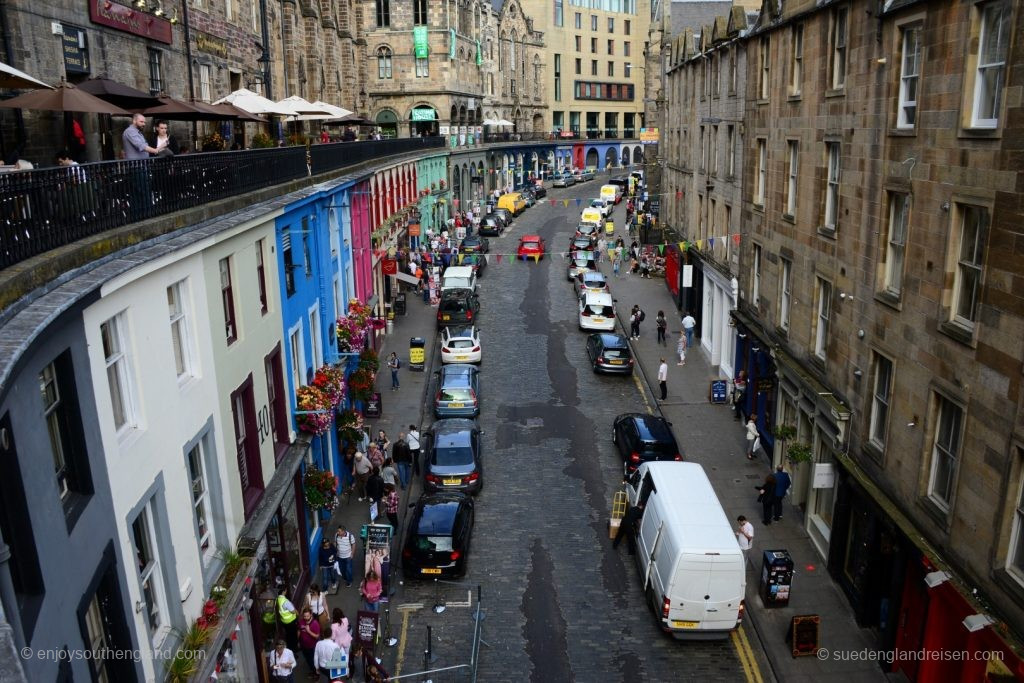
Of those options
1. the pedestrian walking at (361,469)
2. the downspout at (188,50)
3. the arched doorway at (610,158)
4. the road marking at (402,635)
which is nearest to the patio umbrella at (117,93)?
the downspout at (188,50)

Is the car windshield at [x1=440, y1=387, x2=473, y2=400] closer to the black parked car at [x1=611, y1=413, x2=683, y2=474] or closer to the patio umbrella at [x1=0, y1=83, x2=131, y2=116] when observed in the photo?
the black parked car at [x1=611, y1=413, x2=683, y2=474]

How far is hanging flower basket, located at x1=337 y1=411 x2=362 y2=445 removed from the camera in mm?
21812

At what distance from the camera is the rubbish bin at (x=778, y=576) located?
1662 centimetres

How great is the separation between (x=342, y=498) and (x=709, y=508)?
10224 mm

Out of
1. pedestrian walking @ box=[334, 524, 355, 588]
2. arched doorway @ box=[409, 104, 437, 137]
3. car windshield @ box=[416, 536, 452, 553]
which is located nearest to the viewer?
pedestrian walking @ box=[334, 524, 355, 588]

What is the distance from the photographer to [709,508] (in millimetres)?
16141

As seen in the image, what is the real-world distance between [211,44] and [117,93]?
487 inches

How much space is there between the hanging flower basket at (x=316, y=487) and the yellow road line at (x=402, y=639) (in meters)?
2.87

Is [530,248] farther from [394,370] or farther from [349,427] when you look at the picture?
[349,427]

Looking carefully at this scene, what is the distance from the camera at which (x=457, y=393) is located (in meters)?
27.1

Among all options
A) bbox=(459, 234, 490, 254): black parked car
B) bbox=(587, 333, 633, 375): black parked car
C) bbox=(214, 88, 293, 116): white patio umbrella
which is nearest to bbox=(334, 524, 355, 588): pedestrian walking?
bbox=(214, 88, 293, 116): white patio umbrella

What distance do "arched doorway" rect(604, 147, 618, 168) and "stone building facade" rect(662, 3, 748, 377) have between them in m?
80.7

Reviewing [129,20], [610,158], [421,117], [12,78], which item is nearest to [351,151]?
[129,20]

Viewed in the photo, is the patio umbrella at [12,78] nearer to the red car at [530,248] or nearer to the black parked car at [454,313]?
the black parked car at [454,313]
